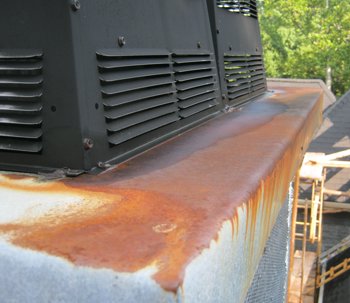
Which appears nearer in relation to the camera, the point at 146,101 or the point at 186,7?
the point at 146,101

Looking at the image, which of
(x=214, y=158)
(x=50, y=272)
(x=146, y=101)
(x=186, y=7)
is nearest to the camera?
(x=50, y=272)

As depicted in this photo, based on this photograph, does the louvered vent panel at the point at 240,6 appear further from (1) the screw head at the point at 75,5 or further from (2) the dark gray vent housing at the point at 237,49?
(1) the screw head at the point at 75,5

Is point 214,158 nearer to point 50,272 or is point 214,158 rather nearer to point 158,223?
point 158,223

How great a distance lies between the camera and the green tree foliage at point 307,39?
26359 mm

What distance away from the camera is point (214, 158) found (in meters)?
1.79

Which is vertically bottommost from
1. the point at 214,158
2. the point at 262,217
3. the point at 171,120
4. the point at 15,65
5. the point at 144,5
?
the point at 262,217

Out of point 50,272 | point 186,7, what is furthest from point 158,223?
point 186,7

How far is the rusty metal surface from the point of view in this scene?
100 centimetres

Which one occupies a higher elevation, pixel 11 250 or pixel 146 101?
pixel 146 101

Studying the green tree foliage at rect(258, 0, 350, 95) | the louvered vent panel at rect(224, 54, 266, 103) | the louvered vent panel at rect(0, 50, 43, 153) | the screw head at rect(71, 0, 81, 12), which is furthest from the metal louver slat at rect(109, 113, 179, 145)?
the green tree foliage at rect(258, 0, 350, 95)

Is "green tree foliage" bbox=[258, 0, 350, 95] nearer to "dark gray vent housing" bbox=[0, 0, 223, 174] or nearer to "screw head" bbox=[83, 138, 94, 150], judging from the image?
"dark gray vent housing" bbox=[0, 0, 223, 174]

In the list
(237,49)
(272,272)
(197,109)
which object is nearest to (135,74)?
(197,109)

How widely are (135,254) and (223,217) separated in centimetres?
29

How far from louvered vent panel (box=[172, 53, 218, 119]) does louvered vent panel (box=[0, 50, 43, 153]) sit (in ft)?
2.97
